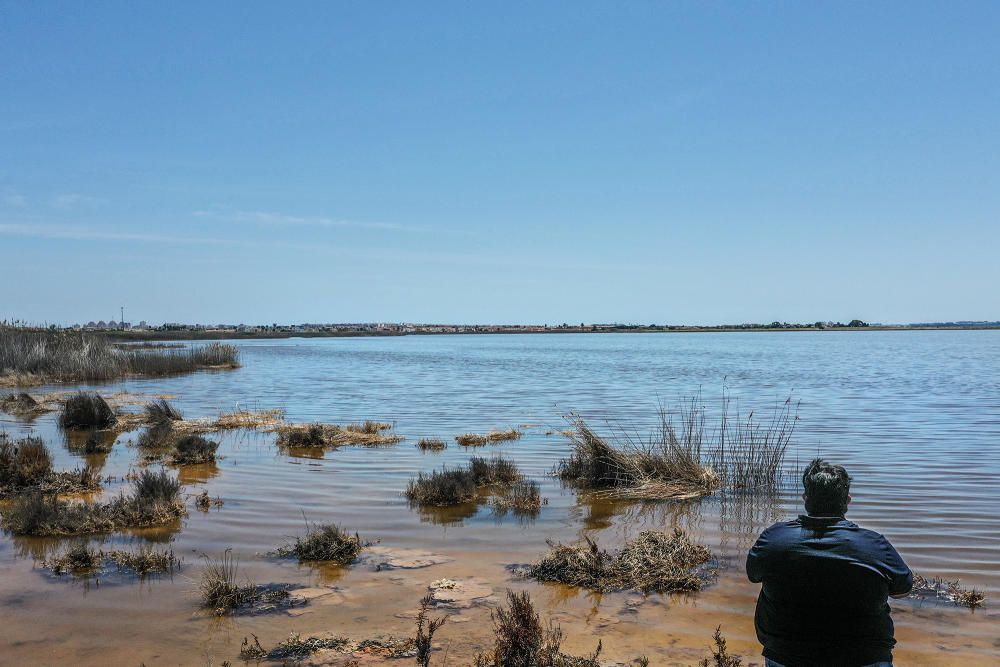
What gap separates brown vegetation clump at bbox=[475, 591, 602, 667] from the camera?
4.96m

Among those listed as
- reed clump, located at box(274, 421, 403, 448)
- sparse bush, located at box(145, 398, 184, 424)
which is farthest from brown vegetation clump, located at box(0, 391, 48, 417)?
reed clump, located at box(274, 421, 403, 448)

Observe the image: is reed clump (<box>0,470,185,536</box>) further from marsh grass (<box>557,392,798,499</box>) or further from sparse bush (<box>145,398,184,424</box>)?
sparse bush (<box>145,398,184,424</box>)

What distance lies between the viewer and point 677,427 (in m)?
17.6

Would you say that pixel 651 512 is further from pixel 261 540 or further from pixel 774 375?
pixel 774 375

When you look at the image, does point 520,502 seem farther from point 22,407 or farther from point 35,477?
point 22,407

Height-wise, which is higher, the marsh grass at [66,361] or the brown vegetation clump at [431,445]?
the marsh grass at [66,361]

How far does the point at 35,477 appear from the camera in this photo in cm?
1088

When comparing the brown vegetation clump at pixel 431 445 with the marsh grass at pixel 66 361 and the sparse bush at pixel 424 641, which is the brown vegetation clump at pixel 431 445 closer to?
the sparse bush at pixel 424 641

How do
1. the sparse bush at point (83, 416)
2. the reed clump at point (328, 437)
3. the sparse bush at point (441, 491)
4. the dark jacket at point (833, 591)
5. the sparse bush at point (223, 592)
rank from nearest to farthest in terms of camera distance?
1. the dark jacket at point (833, 591)
2. the sparse bush at point (223, 592)
3. the sparse bush at point (441, 491)
4. the reed clump at point (328, 437)
5. the sparse bush at point (83, 416)

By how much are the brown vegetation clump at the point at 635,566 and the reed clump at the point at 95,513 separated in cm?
478

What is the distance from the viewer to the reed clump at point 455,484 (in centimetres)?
1038

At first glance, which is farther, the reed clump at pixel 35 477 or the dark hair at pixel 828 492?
the reed clump at pixel 35 477

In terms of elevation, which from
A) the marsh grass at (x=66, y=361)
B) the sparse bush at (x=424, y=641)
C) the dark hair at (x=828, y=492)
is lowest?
the sparse bush at (x=424, y=641)

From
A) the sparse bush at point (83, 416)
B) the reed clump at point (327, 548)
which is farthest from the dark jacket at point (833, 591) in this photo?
the sparse bush at point (83, 416)
